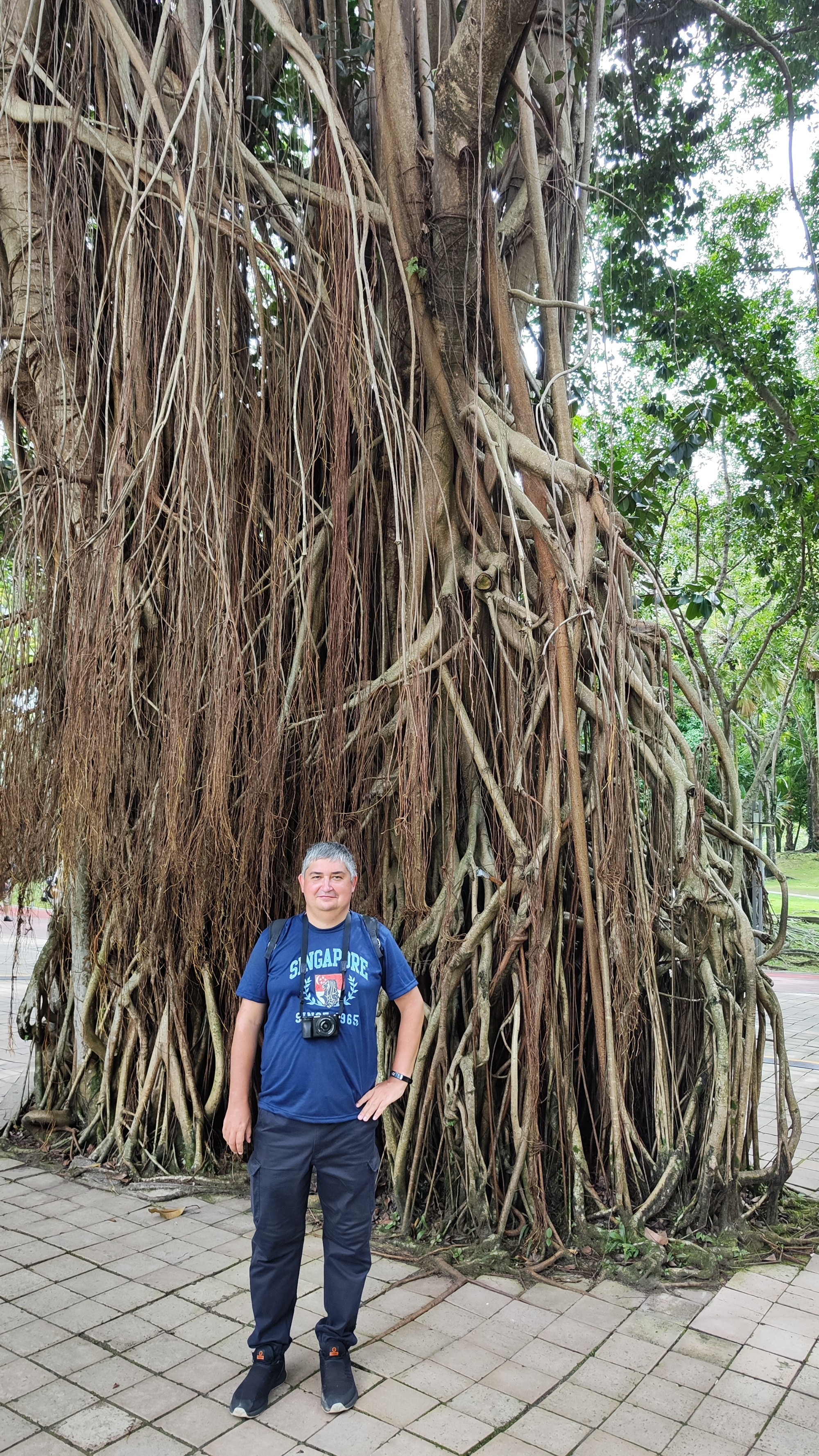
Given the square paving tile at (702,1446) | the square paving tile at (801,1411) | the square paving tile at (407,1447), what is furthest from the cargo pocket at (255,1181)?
the square paving tile at (801,1411)

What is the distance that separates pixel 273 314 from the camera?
3.36 metres

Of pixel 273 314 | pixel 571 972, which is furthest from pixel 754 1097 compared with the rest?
pixel 273 314

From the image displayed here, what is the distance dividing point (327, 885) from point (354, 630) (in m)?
1.33

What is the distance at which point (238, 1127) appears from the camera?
2141 millimetres

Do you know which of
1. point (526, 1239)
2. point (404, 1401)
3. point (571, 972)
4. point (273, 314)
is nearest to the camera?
point (404, 1401)

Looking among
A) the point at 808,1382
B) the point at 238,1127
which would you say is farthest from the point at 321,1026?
the point at 808,1382

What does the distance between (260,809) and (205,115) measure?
1899mm

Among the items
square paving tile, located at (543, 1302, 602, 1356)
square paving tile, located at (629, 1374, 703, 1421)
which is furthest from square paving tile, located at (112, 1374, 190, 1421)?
square paving tile, located at (629, 1374, 703, 1421)

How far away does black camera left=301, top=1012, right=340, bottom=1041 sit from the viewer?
6.91 ft

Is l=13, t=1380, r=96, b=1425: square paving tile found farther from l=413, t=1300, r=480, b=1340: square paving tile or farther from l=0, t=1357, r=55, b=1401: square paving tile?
l=413, t=1300, r=480, b=1340: square paving tile

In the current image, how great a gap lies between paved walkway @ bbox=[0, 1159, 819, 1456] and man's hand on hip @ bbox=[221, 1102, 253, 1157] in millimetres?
481

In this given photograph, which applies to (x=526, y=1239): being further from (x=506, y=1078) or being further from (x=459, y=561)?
(x=459, y=561)

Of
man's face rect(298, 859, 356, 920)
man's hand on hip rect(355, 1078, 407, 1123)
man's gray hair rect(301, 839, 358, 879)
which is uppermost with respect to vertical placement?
man's gray hair rect(301, 839, 358, 879)

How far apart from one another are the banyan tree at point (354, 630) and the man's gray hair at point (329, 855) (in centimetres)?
58
